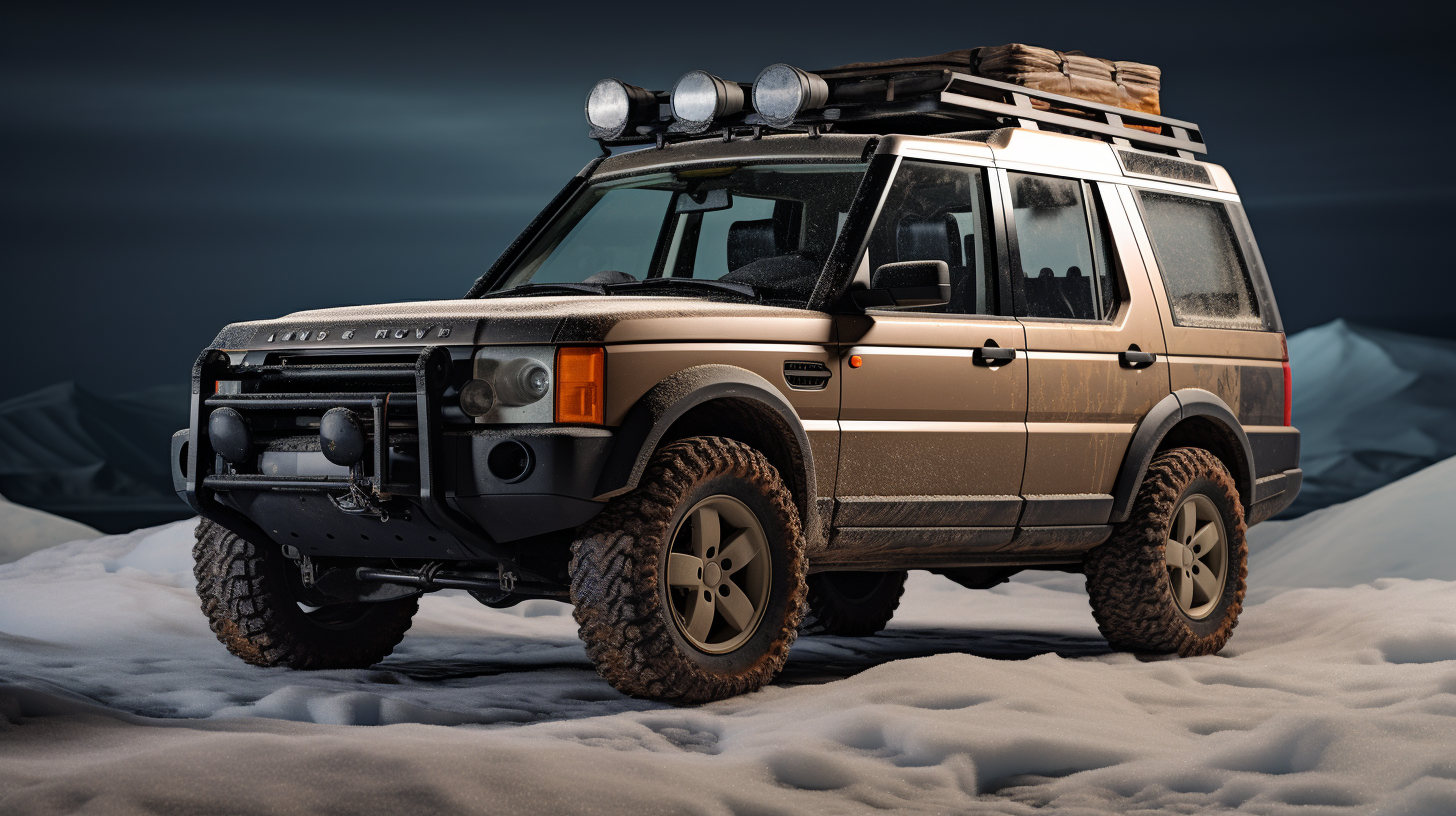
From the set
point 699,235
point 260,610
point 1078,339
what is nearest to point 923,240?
point 1078,339

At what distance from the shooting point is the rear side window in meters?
7.91

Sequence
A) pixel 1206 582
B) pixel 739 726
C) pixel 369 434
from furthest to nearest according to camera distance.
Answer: pixel 1206 582
pixel 369 434
pixel 739 726

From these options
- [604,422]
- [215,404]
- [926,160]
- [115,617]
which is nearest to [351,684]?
[215,404]

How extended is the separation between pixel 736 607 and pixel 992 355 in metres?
1.59

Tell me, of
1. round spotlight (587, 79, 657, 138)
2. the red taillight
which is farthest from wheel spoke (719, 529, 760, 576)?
the red taillight

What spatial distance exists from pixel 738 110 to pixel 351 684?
2758 millimetres

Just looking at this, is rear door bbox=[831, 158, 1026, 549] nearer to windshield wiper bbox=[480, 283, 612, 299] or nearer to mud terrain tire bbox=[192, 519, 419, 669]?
windshield wiper bbox=[480, 283, 612, 299]

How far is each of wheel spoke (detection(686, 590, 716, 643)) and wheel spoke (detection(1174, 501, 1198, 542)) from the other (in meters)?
2.98

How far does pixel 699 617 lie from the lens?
5754 mm

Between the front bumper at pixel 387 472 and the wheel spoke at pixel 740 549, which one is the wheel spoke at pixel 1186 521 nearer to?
the wheel spoke at pixel 740 549

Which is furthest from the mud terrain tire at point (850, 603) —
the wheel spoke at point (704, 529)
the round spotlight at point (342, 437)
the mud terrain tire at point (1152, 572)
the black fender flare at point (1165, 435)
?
the round spotlight at point (342, 437)

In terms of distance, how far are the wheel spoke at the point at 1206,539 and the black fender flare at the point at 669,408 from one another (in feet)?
9.43

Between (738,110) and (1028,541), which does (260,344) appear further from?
(1028,541)

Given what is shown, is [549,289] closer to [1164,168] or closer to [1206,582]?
[1164,168]
